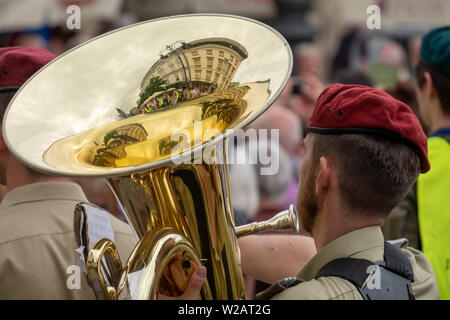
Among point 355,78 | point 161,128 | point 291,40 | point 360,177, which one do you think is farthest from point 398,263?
point 291,40

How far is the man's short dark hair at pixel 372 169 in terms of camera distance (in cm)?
194

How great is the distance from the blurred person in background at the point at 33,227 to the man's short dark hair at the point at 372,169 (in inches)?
30.3

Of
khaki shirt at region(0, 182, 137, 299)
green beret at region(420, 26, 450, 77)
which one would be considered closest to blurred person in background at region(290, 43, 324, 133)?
green beret at region(420, 26, 450, 77)

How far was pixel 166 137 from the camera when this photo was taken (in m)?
2.06

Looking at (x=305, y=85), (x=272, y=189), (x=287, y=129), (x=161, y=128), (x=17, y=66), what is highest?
(x=17, y=66)

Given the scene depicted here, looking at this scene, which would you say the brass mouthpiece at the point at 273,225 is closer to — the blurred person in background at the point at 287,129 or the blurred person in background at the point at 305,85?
the blurred person in background at the point at 305,85

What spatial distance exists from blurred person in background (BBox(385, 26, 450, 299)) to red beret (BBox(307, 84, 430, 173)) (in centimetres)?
75

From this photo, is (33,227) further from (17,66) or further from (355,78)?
(355,78)

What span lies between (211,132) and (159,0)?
9.15 meters

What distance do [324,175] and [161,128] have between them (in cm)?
50

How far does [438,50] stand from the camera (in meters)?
3.07

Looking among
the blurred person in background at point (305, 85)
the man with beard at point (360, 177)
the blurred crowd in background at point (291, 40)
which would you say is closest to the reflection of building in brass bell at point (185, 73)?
the man with beard at point (360, 177)
